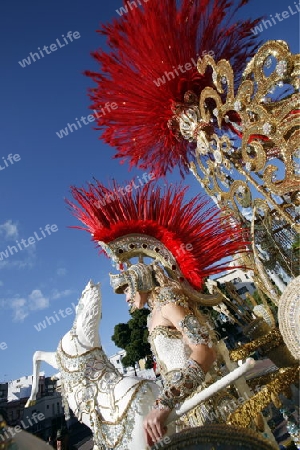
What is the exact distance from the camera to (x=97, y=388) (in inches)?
105

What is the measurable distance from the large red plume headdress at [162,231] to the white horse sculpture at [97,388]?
68 centimetres

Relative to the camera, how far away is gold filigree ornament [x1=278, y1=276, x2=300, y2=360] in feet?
7.32

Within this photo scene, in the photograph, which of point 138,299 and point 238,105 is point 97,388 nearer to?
point 138,299

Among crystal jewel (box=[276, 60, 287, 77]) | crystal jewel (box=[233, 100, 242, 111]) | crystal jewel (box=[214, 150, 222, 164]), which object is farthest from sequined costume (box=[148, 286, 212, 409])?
crystal jewel (box=[276, 60, 287, 77])

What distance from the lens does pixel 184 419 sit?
8.11 ft

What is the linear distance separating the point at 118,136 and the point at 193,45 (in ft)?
5.07

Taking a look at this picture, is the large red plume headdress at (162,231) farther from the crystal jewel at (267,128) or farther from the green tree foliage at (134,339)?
the green tree foliage at (134,339)

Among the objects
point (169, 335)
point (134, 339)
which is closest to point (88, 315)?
point (169, 335)

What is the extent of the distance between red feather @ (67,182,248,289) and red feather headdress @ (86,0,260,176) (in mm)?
1283

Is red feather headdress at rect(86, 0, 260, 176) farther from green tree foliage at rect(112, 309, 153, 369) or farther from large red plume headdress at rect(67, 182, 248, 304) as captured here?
green tree foliage at rect(112, 309, 153, 369)

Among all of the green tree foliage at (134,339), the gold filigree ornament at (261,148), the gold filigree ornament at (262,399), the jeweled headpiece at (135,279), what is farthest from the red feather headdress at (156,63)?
the green tree foliage at (134,339)

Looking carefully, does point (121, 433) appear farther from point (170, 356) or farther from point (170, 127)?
point (170, 127)

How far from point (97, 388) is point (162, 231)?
166 cm

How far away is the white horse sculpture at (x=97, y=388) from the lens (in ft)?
7.85
